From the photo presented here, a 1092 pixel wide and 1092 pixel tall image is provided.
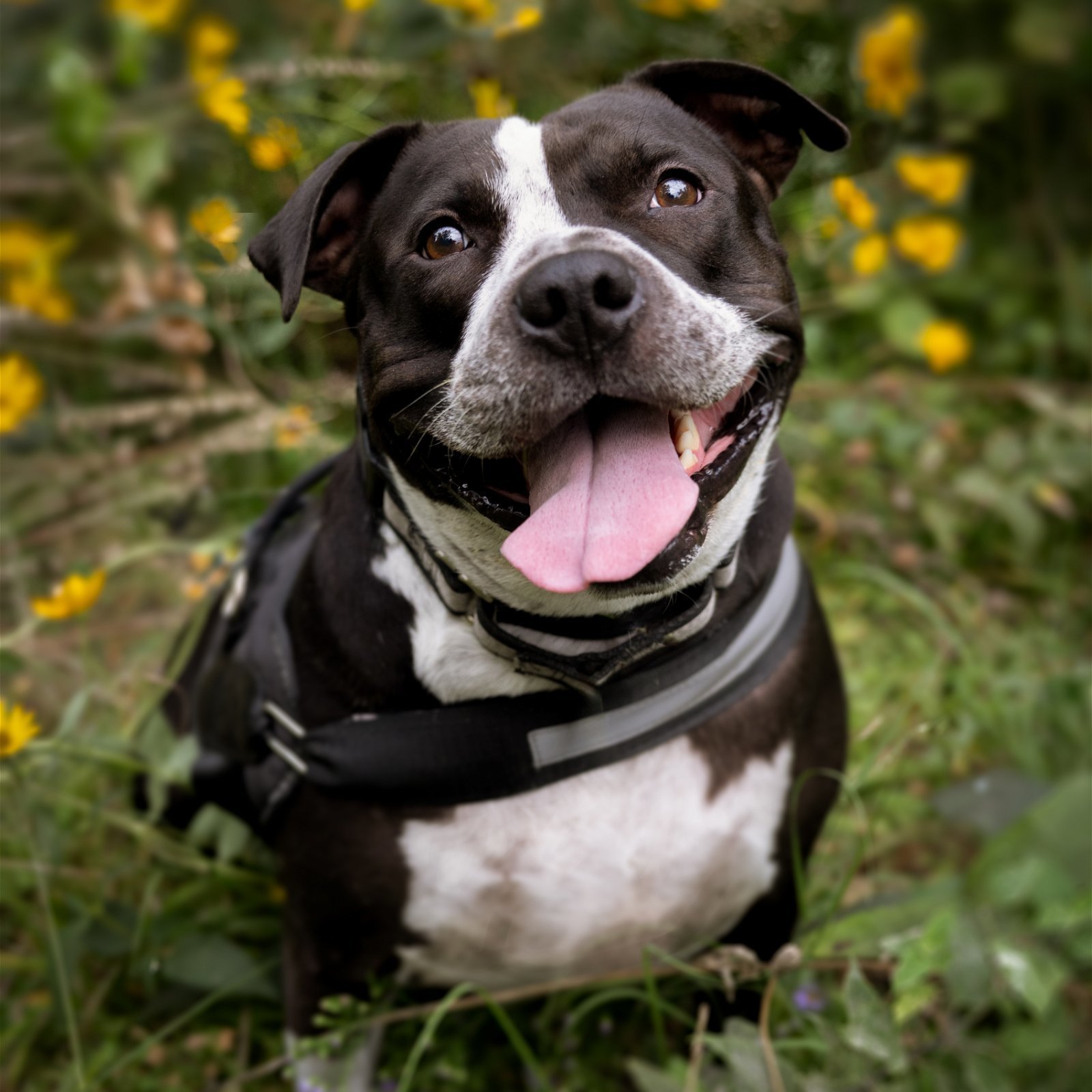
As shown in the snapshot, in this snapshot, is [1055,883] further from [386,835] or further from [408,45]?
[408,45]

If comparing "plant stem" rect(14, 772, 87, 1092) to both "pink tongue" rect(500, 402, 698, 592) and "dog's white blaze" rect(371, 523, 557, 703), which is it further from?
"pink tongue" rect(500, 402, 698, 592)

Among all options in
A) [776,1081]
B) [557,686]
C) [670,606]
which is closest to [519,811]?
[557,686]

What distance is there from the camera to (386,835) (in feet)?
6.97

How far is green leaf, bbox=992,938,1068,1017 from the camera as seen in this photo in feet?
7.11

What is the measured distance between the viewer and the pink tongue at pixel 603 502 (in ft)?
5.74

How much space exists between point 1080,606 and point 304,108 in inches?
110

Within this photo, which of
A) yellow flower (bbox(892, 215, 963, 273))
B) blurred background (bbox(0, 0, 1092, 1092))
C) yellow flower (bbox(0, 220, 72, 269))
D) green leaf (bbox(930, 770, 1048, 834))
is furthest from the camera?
yellow flower (bbox(0, 220, 72, 269))

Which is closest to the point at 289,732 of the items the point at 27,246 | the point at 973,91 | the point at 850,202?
the point at 850,202

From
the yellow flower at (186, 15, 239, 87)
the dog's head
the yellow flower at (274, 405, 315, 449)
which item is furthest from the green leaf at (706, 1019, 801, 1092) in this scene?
the yellow flower at (186, 15, 239, 87)

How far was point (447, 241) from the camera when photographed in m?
1.99

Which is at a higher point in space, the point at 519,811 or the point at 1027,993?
the point at 519,811

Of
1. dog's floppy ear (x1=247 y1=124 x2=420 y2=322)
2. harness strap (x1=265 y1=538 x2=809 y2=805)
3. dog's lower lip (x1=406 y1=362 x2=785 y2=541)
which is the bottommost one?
harness strap (x1=265 y1=538 x2=809 y2=805)

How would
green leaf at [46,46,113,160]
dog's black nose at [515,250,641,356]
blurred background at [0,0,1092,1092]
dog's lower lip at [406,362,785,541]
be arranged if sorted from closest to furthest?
1. dog's black nose at [515,250,641,356]
2. dog's lower lip at [406,362,785,541]
3. blurred background at [0,0,1092,1092]
4. green leaf at [46,46,113,160]

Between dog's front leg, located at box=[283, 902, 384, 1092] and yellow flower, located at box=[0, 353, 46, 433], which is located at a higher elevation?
yellow flower, located at box=[0, 353, 46, 433]
